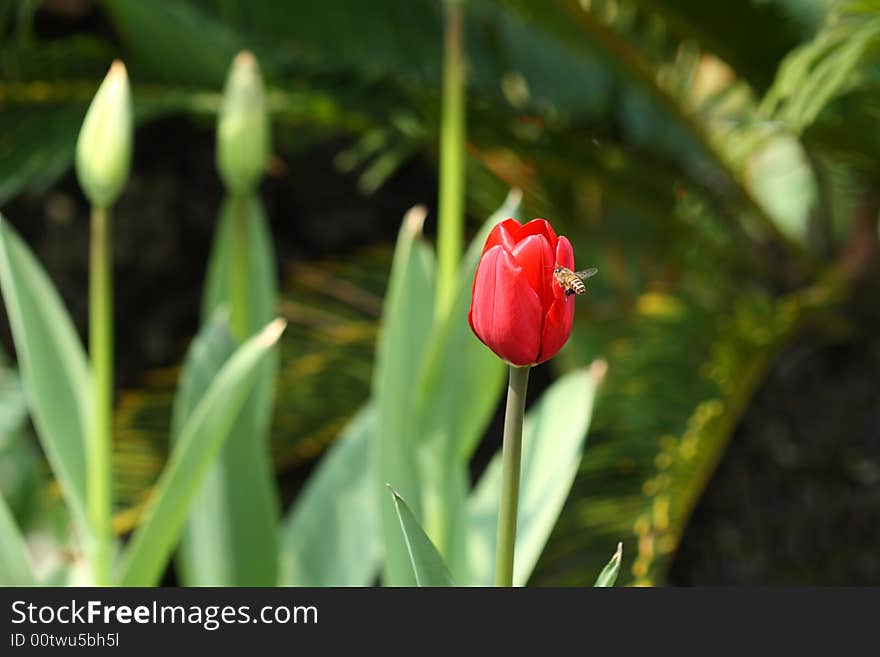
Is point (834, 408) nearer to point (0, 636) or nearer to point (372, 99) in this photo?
point (372, 99)

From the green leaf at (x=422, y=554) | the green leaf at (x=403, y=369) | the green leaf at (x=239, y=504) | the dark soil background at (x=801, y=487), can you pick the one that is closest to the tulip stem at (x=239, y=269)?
the green leaf at (x=239, y=504)

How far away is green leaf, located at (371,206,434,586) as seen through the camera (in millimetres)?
892

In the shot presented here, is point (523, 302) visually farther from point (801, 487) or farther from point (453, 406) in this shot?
point (801, 487)

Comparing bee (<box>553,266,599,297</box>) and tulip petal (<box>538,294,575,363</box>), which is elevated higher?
bee (<box>553,266,599,297</box>)

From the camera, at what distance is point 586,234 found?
1606mm

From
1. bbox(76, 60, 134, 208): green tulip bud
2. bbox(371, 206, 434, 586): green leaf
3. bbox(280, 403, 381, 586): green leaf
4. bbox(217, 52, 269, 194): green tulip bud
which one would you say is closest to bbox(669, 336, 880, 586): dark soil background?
bbox(280, 403, 381, 586): green leaf

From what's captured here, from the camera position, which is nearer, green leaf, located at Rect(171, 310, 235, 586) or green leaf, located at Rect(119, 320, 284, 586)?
green leaf, located at Rect(119, 320, 284, 586)

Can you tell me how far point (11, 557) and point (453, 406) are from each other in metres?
0.35

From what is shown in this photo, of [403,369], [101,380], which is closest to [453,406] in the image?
[403,369]

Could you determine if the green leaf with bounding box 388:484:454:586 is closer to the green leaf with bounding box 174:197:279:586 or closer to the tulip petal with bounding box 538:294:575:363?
the tulip petal with bounding box 538:294:575:363

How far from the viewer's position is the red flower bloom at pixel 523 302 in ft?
1.55

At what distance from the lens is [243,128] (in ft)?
2.86

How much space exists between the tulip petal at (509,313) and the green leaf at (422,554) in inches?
4.3

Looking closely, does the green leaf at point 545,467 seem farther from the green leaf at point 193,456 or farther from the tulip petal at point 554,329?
the tulip petal at point 554,329
